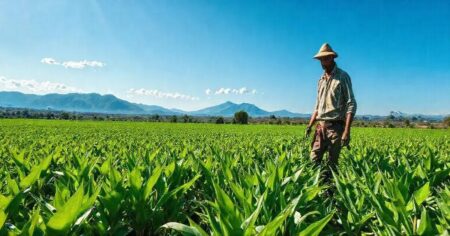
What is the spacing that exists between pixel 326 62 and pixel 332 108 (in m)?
0.75

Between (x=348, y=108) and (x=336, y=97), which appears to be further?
(x=336, y=97)

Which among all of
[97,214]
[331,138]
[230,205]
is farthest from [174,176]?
[331,138]

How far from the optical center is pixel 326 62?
6.03m

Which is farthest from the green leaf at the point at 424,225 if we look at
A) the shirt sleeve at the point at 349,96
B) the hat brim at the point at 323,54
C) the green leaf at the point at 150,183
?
the hat brim at the point at 323,54

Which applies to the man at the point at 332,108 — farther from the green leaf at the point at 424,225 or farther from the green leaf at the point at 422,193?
the green leaf at the point at 424,225

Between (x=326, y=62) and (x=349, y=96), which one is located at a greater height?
(x=326, y=62)

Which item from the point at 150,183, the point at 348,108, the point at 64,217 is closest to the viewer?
the point at 64,217

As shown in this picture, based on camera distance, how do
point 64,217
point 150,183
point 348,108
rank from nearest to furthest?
point 64,217
point 150,183
point 348,108

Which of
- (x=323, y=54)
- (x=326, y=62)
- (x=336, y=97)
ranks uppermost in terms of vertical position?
(x=323, y=54)

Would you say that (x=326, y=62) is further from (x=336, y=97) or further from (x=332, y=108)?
(x=332, y=108)

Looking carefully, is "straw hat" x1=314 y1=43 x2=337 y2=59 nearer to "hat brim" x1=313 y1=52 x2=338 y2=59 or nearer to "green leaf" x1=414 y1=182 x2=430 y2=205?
"hat brim" x1=313 y1=52 x2=338 y2=59

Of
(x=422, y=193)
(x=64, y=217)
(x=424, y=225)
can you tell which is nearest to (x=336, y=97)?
(x=422, y=193)

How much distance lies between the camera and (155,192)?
308 centimetres

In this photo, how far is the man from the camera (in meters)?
5.91
